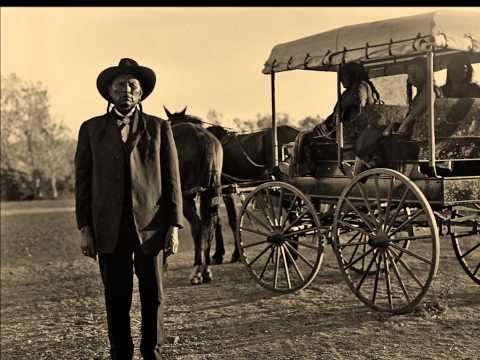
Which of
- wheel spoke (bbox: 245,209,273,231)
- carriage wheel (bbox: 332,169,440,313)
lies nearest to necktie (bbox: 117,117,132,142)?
carriage wheel (bbox: 332,169,440,313)

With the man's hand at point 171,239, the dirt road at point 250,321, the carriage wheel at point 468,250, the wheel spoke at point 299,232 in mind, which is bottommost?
the dirt road at point 250,321

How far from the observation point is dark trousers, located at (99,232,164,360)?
13.2 ft

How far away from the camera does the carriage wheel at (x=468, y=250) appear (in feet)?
20.4

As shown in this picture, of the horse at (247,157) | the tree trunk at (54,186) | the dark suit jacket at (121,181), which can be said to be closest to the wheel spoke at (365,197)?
the dark suit jacket at (121,181)

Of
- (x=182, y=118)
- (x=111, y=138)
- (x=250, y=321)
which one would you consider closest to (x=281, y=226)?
(x=250, y=321)

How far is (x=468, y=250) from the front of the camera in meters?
7.30

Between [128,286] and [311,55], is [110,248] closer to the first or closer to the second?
[128,286]

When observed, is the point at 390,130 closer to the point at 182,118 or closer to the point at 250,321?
the point at 250,321

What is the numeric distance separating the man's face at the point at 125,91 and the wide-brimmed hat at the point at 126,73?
0.14 ft

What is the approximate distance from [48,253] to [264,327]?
719 cm

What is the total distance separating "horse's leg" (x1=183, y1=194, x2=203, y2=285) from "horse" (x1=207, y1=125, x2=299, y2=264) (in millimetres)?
1204

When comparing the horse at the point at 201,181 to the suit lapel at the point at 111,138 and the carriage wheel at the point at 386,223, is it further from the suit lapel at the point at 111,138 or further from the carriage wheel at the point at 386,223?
the suit lapel at the point at 111,138

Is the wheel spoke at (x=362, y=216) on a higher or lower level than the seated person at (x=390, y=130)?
lower

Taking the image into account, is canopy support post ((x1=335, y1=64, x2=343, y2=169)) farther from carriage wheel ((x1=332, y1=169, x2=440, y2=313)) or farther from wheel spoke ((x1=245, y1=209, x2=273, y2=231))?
wheel spoke ((x1=245, y1=209, x2=273, y2=231))
